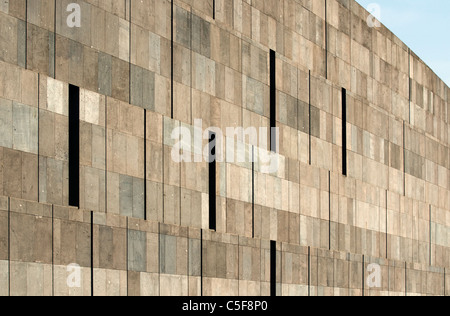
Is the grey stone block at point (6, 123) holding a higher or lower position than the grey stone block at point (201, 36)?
lower

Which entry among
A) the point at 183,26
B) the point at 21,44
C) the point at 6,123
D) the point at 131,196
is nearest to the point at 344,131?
the point at 183,26

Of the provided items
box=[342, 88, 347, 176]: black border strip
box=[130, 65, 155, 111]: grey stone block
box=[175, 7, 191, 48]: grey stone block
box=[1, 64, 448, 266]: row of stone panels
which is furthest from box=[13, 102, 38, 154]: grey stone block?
box=[342, 88, 347, 176]: black border strip

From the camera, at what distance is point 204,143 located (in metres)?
34.1

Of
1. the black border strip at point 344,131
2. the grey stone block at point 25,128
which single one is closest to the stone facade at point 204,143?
the grey stone block at point 25,128

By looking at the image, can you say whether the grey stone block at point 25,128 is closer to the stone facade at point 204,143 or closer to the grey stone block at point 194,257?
the stone facade at point 204,143

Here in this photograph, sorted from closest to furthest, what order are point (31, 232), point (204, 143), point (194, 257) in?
point (31, 232), point (194, 257), point (204, 143)

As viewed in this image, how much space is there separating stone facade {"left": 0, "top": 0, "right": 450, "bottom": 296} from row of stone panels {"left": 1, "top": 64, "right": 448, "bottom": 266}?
0.18ft

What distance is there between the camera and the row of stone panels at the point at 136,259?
85.8ft

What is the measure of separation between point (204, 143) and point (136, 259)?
5855mm

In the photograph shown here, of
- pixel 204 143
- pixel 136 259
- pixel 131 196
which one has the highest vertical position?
pixel 204 143

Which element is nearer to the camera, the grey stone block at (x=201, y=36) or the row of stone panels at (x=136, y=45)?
the row of stone panels at (x=136, y=45)

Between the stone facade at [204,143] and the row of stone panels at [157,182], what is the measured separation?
0.18 ft

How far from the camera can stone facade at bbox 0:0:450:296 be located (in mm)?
26922

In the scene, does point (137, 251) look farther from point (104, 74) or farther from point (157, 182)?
point (104, 74)
